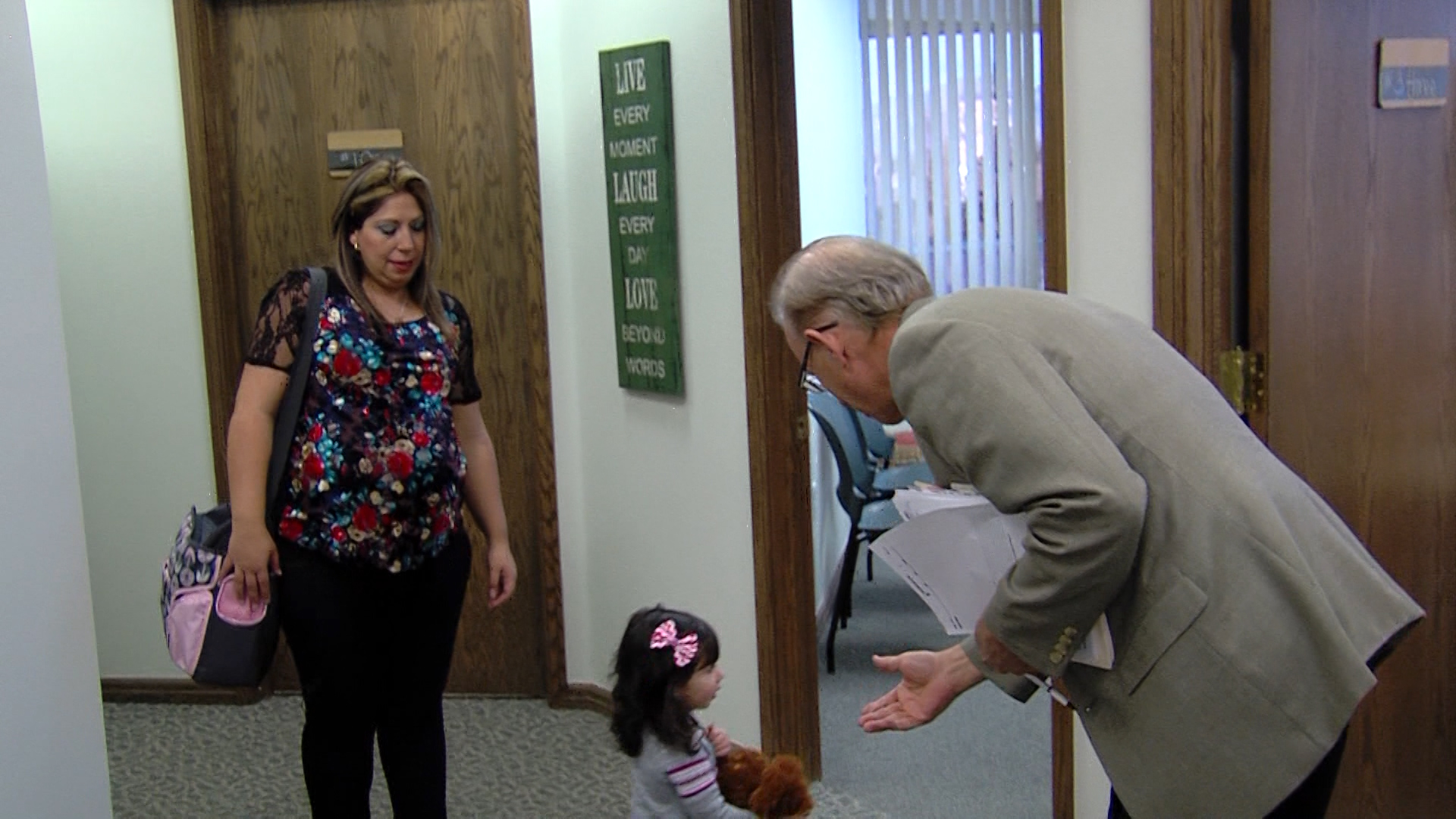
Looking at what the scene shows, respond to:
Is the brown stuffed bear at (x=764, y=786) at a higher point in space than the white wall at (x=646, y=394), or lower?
lower

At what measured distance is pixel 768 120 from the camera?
3201 millimetres

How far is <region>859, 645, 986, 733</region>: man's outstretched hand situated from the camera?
5.59 feet

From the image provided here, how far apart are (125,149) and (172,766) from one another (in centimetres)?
168

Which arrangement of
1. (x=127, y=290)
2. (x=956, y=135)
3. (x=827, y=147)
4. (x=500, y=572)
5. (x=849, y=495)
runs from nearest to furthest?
(x=500, y=572) < (x=127, y=290) < (x=849, y=495) < (x=827, y=147) < (x=956, y=135)

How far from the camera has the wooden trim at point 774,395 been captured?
319 centimetres

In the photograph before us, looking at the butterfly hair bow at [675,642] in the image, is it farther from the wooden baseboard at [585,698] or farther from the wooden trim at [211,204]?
the wooden trim at [211,204]

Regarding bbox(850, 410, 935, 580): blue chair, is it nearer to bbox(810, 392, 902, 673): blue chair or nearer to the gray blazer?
bbox(810, 392, 902, 673): blue chair

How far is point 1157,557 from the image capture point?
153 cm

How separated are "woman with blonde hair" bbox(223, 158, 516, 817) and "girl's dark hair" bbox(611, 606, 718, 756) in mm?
450

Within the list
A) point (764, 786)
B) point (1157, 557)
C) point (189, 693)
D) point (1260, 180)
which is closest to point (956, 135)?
point (189, 693)

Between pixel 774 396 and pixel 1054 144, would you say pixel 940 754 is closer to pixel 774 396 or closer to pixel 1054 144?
pixel 774 396

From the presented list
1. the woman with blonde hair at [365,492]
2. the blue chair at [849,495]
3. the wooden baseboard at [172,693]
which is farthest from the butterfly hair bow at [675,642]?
the wooden baseboard at [172,693]

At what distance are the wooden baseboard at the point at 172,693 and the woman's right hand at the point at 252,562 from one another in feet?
5.81

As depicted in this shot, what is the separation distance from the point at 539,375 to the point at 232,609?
60.5 inches
